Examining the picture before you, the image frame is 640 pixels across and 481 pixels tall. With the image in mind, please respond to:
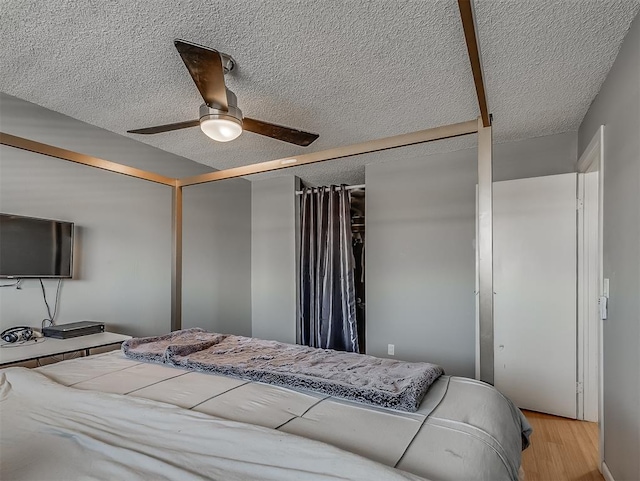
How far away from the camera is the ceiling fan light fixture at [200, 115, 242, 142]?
71.3 inches

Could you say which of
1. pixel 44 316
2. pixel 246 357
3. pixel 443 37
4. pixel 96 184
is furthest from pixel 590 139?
pixel 44 316

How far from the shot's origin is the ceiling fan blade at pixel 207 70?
141 centimetres

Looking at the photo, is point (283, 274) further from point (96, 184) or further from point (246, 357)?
point (246, 357)

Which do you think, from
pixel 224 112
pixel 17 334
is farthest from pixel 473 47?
pixel 17 334

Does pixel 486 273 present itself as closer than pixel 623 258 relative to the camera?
Yes

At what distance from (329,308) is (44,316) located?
2.58 m

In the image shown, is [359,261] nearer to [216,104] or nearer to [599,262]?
[599,262]

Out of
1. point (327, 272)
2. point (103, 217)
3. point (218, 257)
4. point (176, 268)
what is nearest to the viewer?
point (176, 268)

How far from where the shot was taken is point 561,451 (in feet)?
7.29

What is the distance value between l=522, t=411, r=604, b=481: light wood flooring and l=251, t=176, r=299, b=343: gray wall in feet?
8.41

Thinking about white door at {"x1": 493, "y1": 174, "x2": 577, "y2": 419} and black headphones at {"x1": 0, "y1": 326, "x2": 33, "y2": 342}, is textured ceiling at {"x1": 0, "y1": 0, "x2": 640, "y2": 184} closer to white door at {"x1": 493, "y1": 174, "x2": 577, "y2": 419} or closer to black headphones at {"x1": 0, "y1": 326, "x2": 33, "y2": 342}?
white door at {"x1": 493, "y1": 174, "x2": 577, "y2": 419}

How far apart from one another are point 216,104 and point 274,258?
2.77 metres

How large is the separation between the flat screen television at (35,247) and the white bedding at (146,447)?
4.57 ft

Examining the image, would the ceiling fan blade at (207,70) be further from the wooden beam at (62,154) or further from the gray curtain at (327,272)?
the gray curtain at (327,272)
